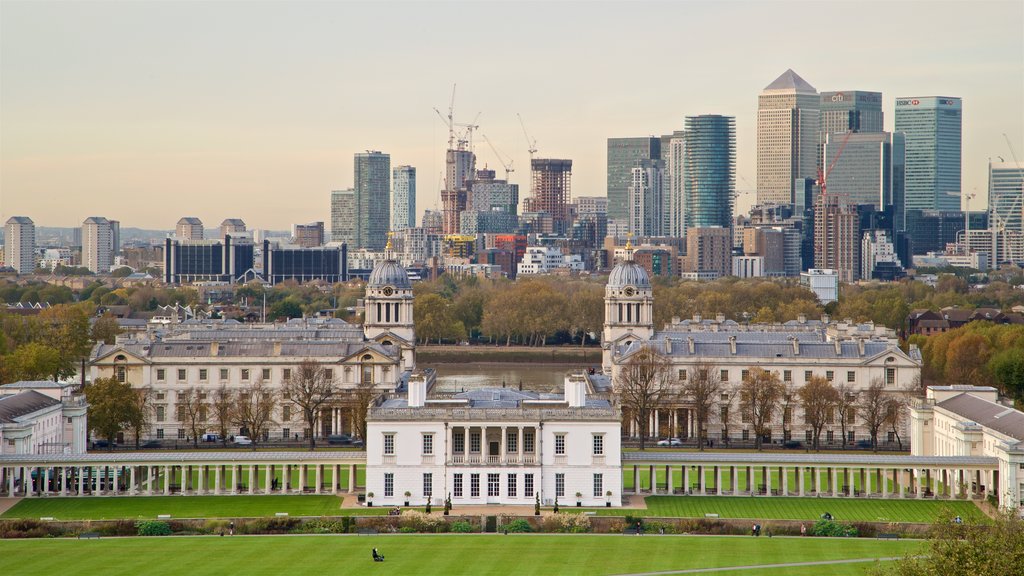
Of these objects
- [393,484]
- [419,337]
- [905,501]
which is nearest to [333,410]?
[393,484]

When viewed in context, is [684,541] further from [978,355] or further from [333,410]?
[978,355]

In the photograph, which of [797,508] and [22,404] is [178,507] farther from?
[797,508]

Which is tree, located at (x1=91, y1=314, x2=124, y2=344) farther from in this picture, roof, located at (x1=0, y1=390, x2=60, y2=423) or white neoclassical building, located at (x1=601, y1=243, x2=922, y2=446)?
roof, located at (x1=0, y1=390, x2=60, y2=423)

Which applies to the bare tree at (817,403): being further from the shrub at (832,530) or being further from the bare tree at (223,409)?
the bare tree at (223,409)

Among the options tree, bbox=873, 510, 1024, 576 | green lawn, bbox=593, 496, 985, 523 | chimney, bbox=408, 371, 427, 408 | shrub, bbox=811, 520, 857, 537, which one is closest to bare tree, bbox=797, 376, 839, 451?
green lawn, bbox=593, 496, 985, 523

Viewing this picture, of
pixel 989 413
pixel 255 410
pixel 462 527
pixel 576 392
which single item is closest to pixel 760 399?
pixel 989 413
